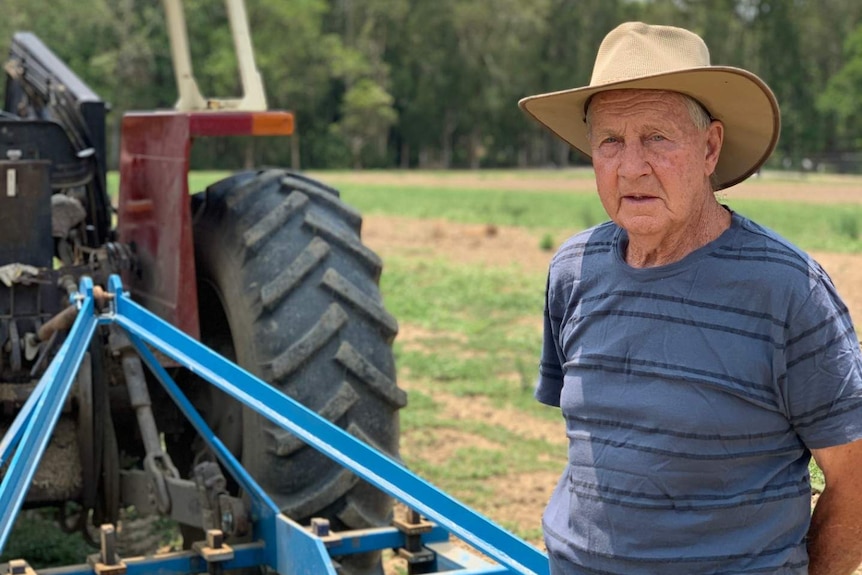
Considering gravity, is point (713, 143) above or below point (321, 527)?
above

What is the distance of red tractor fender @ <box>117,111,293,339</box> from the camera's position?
430cm

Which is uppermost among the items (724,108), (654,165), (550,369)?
(724,108)

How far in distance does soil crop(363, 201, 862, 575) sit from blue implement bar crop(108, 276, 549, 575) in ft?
2.99

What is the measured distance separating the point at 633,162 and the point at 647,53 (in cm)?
20

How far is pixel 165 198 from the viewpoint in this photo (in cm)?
446

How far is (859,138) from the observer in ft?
232

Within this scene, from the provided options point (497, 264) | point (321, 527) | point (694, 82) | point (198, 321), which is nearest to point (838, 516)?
point (694, 82)

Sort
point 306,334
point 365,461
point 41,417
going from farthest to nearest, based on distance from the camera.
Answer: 1. point 306,334
2. point 41,417
3. point 365,461

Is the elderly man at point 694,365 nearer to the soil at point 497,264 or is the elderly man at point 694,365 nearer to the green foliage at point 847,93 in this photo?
the soil at point 497,264

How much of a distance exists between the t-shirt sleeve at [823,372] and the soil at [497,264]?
4.10ft

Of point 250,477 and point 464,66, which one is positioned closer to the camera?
point 250,477

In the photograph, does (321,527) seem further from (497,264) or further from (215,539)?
(497,264)

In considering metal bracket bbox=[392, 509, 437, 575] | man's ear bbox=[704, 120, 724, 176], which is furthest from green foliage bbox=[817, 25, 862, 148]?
man's ear bbox=[704, 120, 724, 176]

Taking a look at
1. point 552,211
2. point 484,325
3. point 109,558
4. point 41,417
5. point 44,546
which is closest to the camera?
point 41,417
